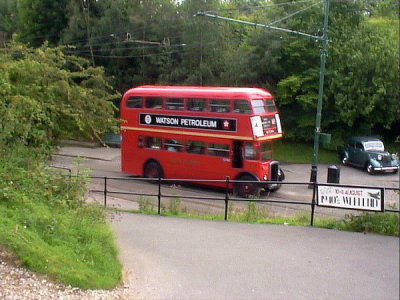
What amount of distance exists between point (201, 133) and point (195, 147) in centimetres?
66

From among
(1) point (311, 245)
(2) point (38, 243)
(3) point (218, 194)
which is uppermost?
(2) point (38, 243)

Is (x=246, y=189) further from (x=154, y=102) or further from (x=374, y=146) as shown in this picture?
(x=374, y=146)

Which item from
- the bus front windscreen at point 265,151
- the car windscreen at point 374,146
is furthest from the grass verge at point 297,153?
the bus front windscreen at point 265,151

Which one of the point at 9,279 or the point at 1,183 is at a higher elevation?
the point at 1,183

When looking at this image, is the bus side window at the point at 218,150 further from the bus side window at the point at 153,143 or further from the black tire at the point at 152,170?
the black tire at the point at 152,170

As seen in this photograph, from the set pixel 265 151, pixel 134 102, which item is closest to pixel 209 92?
pixel 265 151

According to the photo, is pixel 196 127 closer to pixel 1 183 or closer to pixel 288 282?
pixel 1 183

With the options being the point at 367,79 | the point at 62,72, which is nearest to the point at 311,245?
the point at 62,72

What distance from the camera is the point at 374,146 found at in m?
22.6

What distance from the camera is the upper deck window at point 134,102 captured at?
2284cm

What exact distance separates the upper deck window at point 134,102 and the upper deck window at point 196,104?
2.59 metres

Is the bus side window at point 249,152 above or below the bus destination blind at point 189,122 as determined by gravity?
Answer: below

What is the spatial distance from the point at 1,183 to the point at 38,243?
2.02 meters

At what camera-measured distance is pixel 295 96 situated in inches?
1213
